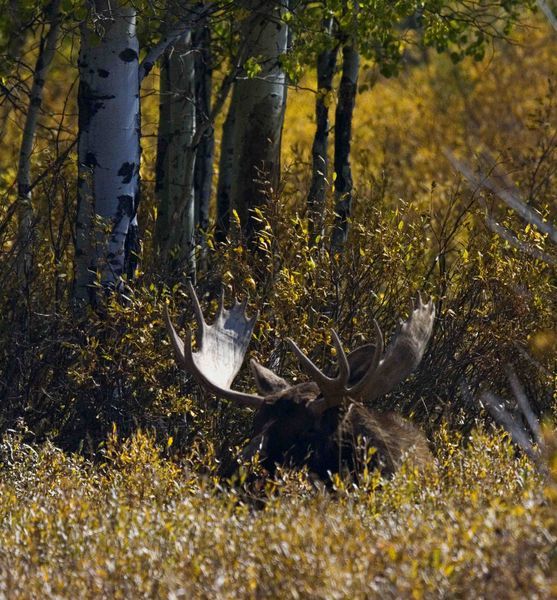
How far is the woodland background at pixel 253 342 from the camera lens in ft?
Result: 15.2

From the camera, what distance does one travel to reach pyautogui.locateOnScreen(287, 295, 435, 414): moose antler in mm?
6773

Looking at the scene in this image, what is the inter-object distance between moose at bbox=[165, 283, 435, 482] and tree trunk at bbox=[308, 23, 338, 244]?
5.79 feet

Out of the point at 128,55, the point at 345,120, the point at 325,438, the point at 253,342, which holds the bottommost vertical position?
the point at 325,438

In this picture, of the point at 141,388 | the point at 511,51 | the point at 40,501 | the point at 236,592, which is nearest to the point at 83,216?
the point at 141,388

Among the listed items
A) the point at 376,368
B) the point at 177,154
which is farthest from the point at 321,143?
the point at 376,368

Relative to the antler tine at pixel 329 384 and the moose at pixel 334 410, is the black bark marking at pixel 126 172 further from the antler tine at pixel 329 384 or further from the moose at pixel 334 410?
the antler tine at pixel 329 384

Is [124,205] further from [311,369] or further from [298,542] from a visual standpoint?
[298,542]

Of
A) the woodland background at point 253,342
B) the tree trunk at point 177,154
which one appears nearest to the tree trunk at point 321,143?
the woodland background at point 253,342

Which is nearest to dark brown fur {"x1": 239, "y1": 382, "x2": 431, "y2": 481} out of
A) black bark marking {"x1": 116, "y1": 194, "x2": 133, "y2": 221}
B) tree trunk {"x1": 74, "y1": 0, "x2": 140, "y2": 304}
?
tree trunk {"x1": 74, "y1": 0, "x2": 140, "y2": 304}

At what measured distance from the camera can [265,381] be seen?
293 inches

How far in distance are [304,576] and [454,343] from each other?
4.39 m

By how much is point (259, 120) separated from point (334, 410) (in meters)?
3.82

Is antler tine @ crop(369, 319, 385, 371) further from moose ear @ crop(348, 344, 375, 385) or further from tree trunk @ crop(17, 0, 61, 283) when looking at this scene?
tree trunk @ crop(17, 0, 61, 283)

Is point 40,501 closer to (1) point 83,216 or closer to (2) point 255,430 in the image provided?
(2) point 255,430
